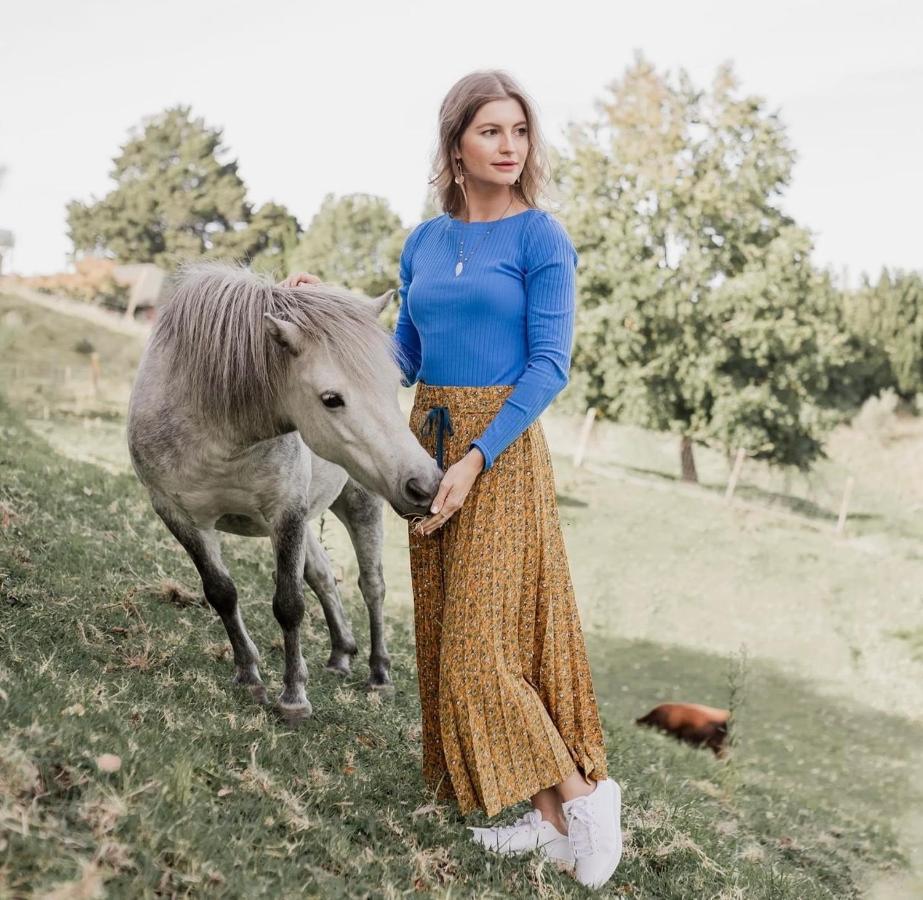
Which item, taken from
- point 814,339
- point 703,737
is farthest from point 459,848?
point 814,339

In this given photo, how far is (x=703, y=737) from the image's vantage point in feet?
22.9

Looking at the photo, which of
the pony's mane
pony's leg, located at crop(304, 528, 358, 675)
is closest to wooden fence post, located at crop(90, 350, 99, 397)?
pony's leg, located at crop(304, 528, 358, 675)

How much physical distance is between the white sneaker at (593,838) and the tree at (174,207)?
30803mm

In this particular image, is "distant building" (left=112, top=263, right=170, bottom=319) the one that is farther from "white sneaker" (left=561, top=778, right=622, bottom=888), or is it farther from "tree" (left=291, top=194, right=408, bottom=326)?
"white sneaker" (left=561, top=778, right=622, bottom=888)

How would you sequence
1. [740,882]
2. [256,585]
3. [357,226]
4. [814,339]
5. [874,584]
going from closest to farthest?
[740,882] < [256,585] < [874,584] < [814,339] < [357,226]

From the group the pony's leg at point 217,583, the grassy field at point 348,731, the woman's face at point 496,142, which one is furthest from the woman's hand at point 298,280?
the grassy field at point 348,731

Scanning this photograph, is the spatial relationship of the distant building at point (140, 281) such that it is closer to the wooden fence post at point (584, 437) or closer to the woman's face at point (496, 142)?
the wooden fence post at point (584, 437)

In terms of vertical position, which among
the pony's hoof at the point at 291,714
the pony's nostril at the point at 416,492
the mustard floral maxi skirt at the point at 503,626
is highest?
the pony's nostril at the point at 416,492

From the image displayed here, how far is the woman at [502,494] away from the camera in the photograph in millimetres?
2635

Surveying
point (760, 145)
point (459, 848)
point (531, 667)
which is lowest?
point (459, 848)

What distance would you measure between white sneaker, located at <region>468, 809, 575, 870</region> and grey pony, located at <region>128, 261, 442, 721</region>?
1.03 m

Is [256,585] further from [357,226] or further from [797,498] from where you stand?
[357,226]

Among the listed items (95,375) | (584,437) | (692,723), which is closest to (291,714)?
(692,723)

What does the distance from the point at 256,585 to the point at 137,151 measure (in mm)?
31621
